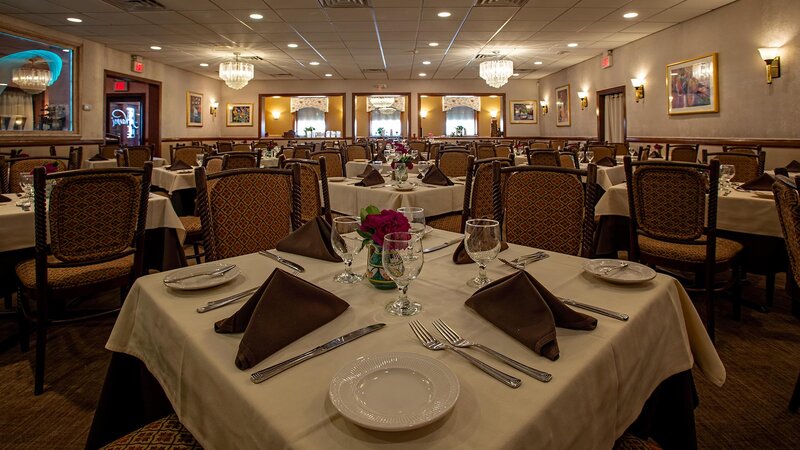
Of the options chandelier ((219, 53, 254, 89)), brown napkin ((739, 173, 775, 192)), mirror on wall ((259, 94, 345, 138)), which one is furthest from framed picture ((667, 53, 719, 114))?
mirror on wall ((259, 94, 345, 138))

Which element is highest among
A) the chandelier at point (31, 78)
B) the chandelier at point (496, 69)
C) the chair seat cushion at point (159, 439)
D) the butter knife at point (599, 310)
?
the chandelier at point (496, 69)

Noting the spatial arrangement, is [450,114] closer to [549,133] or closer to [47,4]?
[549,133]

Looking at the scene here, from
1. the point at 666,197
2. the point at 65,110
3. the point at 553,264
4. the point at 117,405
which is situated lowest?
the point at 117,405

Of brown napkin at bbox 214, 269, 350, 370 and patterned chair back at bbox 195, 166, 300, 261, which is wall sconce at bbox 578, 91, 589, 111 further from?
brown napkin at bbox 214, 269, 350, 370

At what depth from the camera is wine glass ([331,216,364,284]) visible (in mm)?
1217

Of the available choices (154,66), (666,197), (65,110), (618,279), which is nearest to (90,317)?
(618,279)

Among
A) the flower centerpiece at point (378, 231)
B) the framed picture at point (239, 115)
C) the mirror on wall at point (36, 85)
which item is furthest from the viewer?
the framed picture at point (239, 115)

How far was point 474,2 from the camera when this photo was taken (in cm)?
653

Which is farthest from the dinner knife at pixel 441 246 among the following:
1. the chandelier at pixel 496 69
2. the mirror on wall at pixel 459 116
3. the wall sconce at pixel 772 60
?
the mirror on wall at pixel 459 116

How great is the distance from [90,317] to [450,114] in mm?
16696

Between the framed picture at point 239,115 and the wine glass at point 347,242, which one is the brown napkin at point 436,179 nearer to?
the wine glass at point 347,242

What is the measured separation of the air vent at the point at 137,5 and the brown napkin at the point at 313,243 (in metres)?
6.53

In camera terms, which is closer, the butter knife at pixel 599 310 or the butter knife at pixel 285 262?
the butter knife at pixel 599 310

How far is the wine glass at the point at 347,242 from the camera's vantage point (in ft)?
3.99
